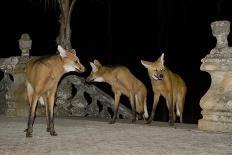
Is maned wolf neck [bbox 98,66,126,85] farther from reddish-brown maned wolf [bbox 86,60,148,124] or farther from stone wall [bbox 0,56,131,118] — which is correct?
stone wall [bbox 0,56,131,118]

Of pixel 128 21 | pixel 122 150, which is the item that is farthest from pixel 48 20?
pixel 122 150

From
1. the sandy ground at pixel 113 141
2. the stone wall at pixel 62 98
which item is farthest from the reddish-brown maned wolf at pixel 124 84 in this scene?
the stone wall at pixel 62 98

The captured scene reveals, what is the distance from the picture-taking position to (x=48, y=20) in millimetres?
32969

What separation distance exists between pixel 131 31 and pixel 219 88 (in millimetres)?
28827

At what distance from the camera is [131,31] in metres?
36.3

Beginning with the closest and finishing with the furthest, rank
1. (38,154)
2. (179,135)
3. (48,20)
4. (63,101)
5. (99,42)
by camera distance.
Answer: (38,154) < (179,135) < (63,101) < (48,20) < (99,42)

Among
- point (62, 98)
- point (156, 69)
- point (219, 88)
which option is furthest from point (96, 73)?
point (219, 88)

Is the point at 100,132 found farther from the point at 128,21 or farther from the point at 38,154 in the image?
the point at 128,21

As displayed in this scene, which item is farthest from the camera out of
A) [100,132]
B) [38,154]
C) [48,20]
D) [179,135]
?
[48,20]

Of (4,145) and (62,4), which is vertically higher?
(62,4)

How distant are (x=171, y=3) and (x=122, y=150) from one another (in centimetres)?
3105

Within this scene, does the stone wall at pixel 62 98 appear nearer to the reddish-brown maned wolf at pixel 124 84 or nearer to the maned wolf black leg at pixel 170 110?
the reddish-brown maned wolf at pixel 124 84

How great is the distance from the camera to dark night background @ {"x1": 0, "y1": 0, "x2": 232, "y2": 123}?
32188 millimetres

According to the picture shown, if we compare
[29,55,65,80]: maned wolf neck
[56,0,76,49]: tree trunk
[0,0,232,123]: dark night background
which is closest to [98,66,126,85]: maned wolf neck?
[56,0,76,49]: tree trunk
